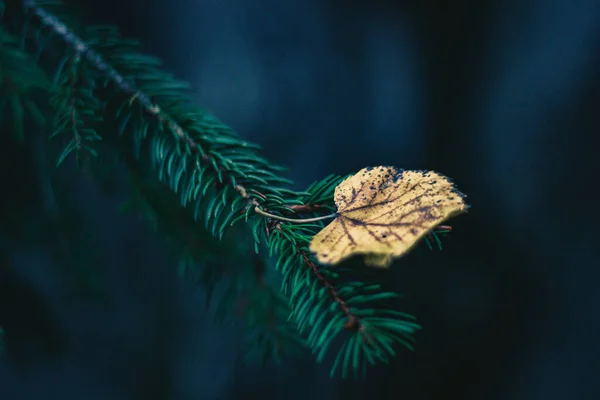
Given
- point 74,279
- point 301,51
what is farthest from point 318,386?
point 301,51

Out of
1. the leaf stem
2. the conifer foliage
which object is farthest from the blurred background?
the leaf stem

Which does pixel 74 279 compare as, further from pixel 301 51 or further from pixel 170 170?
pixel 301 51

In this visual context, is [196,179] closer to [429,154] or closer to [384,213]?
[384,213]

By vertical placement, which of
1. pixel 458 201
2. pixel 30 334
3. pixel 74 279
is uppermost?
pixel 458 201

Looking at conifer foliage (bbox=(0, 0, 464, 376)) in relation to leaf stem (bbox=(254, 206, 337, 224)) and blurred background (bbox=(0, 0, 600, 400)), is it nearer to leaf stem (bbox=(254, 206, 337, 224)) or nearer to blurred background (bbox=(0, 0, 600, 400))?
leaf stem (bbox=(254, 206, 337, 224))

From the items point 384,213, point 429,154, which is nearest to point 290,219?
point 384,213

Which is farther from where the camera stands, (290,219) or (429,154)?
(429,154)
